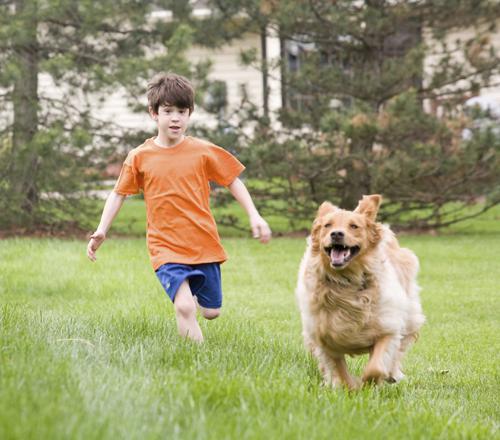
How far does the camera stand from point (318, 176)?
60.2 ft

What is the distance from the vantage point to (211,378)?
438 cm

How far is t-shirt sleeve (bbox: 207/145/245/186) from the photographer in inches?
252

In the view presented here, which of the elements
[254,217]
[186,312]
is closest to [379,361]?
[254,217]

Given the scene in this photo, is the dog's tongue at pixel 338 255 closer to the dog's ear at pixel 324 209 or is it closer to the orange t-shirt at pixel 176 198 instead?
the dog's ear at pixel 324 209

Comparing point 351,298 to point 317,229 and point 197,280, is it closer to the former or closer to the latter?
point 317,229

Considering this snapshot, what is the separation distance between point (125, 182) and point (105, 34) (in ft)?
44.7

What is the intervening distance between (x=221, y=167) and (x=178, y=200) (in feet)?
1.36

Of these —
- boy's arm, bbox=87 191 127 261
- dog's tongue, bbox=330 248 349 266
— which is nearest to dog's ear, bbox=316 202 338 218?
dog's tongue, bbox=330 248 349 266

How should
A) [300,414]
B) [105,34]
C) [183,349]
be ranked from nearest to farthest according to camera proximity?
[300,414] < [183,349] < [105,34]

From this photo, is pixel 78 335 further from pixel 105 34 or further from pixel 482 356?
pixel 105 34

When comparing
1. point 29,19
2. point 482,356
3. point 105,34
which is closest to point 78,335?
point 482,356

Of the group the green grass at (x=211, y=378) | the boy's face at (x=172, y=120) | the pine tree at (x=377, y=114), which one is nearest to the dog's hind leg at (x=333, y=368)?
the green grass at (x=211, y=378)

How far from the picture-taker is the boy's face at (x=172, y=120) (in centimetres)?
615

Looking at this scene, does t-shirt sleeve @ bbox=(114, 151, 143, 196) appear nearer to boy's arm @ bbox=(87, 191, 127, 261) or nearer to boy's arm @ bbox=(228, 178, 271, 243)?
boy's arm @ bbox=(87, 191, 127, 261)
